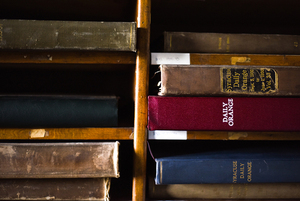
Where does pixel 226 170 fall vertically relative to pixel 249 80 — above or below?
below

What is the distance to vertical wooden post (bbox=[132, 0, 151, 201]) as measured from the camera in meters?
0.59

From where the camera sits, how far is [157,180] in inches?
22.9

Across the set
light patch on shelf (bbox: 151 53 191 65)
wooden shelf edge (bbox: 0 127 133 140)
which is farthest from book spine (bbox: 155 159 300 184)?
light patch on shelf (bbox: 151 53 191 65)

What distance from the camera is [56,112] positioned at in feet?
1.93

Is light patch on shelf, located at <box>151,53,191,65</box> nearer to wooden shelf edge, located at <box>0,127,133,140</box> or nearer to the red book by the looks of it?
the red book

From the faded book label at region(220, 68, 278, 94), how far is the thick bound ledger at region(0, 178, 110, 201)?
42 cm

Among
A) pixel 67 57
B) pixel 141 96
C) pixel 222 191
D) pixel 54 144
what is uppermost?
pixel 67 57

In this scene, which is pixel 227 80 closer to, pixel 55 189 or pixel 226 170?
pixel 226 170

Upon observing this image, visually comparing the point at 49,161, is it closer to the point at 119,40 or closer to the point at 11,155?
the point at 11,155

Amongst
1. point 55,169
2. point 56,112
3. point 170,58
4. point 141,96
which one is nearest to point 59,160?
point 55,169

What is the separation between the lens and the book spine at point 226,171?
0.58 metres

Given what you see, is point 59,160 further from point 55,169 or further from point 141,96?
point 141,96

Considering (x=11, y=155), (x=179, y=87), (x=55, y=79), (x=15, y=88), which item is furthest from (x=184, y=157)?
(x=15, y=88)

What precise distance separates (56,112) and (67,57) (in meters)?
0.16
